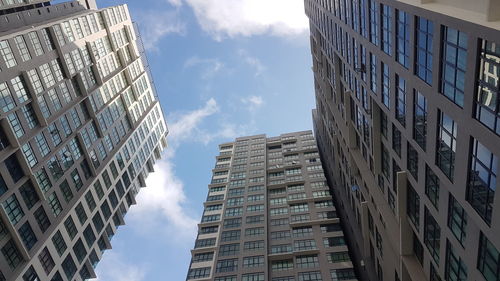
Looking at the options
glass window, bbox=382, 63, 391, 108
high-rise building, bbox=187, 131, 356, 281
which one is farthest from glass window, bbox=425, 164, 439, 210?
high-rise building, bbox=187, 131, 356, 281

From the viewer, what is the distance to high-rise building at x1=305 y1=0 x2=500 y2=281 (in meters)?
16.8

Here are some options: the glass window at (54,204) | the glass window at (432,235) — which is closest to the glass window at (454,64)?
the glass window at (432,235)

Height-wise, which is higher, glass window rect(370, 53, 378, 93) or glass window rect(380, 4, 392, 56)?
glass window rect(370, 53, 378, 93)

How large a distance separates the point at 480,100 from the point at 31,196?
41205mm

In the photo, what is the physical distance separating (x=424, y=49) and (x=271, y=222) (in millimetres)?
52342

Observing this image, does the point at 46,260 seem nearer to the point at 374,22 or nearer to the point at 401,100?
the point at 401,100

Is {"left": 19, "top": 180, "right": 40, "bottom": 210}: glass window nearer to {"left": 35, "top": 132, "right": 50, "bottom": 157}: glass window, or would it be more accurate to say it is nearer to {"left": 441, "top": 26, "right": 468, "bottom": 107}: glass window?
{"left": 35, "top": 132, "right": 50, "bottom": 157}: glass window

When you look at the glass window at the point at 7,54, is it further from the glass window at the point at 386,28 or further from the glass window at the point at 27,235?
the glass window at the point at 386,28

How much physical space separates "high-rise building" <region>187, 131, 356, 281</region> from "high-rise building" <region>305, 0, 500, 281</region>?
51.8 ft

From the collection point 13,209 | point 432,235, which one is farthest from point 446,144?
point 13,209

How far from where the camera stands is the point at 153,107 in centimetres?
7669

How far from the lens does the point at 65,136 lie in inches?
1809

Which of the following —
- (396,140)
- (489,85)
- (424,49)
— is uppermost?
(396,140)

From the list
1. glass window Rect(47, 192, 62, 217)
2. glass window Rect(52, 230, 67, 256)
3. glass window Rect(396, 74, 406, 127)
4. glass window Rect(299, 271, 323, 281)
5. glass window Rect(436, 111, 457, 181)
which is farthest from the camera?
glass window Rect(299, 271, 323, 281)
